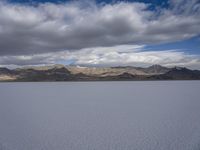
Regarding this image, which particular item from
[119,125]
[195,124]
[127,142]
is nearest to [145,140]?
[127,142]

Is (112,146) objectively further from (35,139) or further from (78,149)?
(35,139)

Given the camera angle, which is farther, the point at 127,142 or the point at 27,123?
the point at 27,123

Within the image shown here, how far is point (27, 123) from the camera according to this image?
558 inches

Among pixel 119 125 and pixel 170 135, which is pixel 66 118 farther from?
pixel 170 135

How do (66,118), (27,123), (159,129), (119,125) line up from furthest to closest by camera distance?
(66,118) < (27,123) < (119,125) < (159,129)

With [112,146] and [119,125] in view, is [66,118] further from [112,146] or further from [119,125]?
[112,146]

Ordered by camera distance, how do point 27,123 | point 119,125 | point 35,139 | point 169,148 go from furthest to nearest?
point 27,123 → point 119,125 → point 35,139 → point 169,148

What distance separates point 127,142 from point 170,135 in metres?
2.71

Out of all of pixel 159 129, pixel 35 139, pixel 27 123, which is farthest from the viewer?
pixel 27 123

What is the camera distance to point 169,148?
29.6 ft

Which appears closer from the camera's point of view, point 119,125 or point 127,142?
point 127,142

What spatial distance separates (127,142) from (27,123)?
7.78 m

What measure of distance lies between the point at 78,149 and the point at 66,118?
6.63 m

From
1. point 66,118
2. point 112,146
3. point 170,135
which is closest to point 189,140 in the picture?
point 170,135
